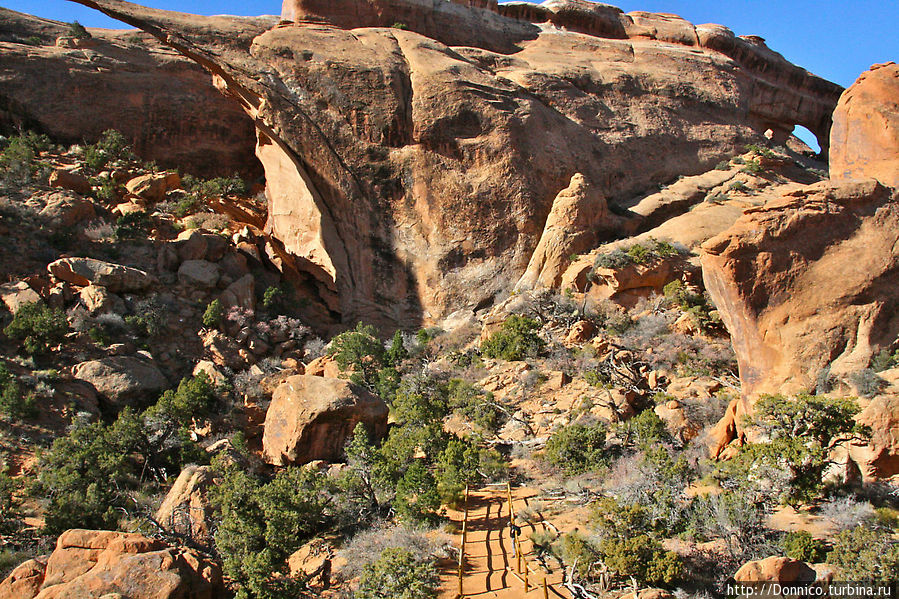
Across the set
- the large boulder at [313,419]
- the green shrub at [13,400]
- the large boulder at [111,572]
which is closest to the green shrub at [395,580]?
the large boulder at [111,572]

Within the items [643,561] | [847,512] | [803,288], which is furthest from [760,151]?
[643,561]

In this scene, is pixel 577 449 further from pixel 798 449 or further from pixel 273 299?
pixel 273 299

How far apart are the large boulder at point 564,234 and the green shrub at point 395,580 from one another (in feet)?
40.9

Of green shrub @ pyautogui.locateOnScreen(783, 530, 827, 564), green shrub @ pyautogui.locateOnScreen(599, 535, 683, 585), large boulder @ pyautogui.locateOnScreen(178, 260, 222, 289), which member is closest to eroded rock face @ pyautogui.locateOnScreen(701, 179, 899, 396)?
green shrub @ pyautogui.locateOnScreen(783, 530, 827, 564)

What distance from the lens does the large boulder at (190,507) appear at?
962 centimetres

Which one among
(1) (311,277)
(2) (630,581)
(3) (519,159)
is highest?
(3) (519,159)

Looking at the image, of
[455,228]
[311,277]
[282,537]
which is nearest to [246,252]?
[311,277]

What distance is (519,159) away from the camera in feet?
68.8

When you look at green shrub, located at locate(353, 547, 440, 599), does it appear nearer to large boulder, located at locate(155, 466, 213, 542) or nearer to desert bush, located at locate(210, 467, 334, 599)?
desert bush, located at locate(210, 467, 334, 599)

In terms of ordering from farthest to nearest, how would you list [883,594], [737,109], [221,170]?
[737,109] < [221,170] < [883,594]

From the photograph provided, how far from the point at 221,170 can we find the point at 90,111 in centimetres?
487

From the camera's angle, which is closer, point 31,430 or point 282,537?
point 282,537

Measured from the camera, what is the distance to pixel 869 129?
519 inches

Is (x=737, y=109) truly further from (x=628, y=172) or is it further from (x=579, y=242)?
(x=579, y=242)
